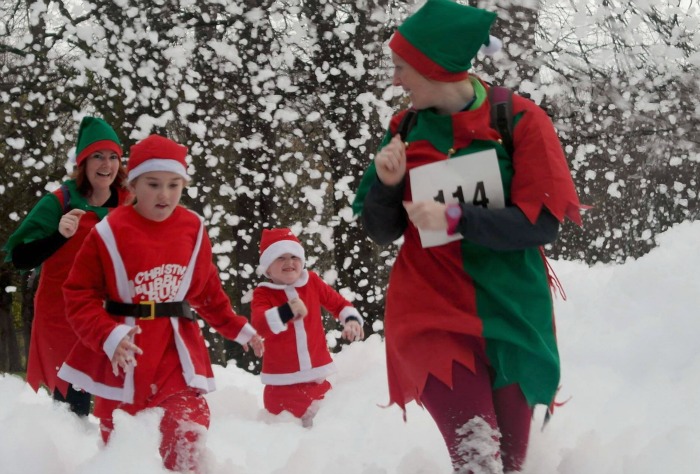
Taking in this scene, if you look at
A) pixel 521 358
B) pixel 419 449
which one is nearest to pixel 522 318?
pixel 521 358

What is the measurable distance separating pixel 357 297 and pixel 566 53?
3687 mm

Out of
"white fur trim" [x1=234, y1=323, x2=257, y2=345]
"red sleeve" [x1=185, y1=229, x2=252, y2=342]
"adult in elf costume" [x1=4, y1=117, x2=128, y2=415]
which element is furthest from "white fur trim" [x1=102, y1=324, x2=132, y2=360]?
"adult in elf costume" [x1=4, y1=117, x2=128, y2=415]

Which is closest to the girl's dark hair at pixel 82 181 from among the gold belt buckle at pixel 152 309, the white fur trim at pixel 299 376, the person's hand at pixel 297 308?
the person's hand at pixel 297 308

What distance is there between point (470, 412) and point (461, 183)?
26.7 inches

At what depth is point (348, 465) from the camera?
11.2 ft

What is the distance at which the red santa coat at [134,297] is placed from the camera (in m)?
3.36

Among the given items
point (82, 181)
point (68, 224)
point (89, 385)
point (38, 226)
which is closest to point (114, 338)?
point (89, 385)

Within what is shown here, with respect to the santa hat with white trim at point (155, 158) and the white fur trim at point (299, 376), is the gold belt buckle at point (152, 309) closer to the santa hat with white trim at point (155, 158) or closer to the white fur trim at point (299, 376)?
the santa hat with white trim at point (155, 158)

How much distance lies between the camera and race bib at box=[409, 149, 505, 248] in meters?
2.51

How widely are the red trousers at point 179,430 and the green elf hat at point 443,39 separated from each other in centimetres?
171

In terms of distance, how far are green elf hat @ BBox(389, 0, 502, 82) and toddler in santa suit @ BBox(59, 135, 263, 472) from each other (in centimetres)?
139

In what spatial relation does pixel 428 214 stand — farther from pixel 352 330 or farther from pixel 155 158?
pixel 352 330

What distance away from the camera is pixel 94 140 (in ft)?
15.2

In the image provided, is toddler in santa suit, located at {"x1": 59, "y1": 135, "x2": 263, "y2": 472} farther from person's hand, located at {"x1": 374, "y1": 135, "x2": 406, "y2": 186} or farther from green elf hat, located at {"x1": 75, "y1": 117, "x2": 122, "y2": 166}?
person's hand, located at {"x1": 374, "y1": 135, "x2": 406, "y2": 186}
